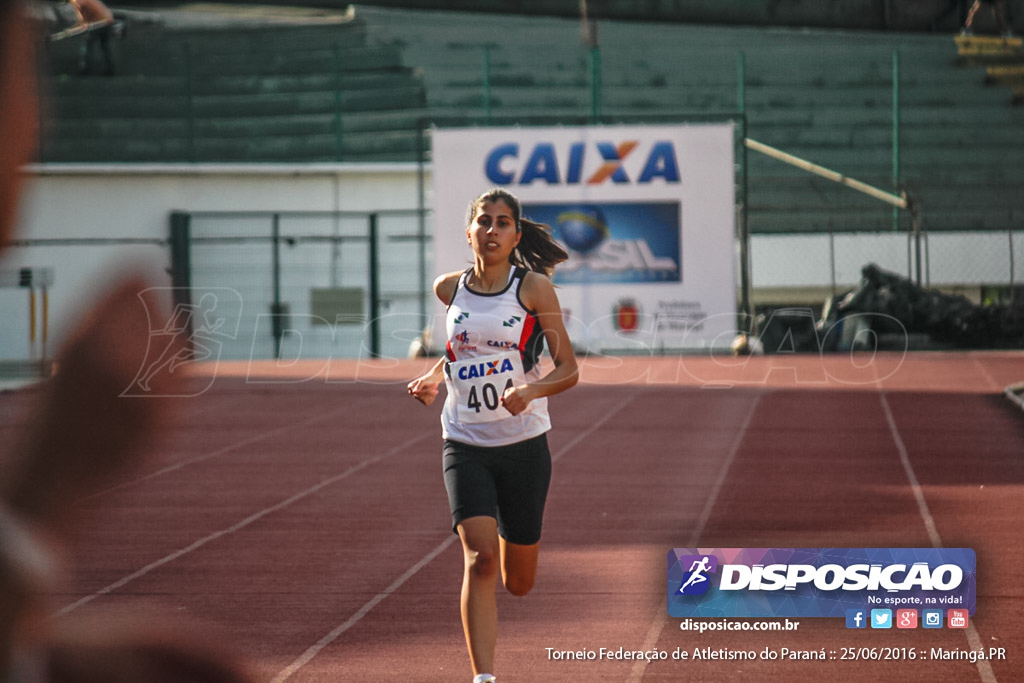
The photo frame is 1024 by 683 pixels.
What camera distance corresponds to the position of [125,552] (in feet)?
25.7

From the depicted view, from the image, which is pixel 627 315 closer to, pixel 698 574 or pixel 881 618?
pixel 698 574

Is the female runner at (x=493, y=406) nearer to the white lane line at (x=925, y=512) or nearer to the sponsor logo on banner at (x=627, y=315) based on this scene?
the white lane line at (x=925, y=512)

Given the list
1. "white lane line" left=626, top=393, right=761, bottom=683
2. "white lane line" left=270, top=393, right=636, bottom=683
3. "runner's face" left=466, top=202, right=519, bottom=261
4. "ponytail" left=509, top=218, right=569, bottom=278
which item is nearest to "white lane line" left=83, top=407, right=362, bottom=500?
"white lane line" left=270, top=393, right=636, bottom=683

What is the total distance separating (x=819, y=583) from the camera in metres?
6.08

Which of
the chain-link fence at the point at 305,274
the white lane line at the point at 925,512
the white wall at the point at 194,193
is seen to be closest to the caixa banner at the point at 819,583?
the white lane line at the point at 925,512

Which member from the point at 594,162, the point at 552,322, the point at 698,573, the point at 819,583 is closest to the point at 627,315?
the point at 594,162

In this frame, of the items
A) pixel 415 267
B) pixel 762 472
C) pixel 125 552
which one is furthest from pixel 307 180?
pixel 125 552

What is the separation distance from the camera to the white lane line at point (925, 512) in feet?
17.4

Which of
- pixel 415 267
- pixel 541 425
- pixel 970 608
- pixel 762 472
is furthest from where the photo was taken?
pixel 415 267

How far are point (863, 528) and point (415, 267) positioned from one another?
719 inches

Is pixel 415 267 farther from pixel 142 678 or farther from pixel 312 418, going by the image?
pixel 142 678

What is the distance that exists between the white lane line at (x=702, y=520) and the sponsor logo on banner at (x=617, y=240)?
14.2ft
